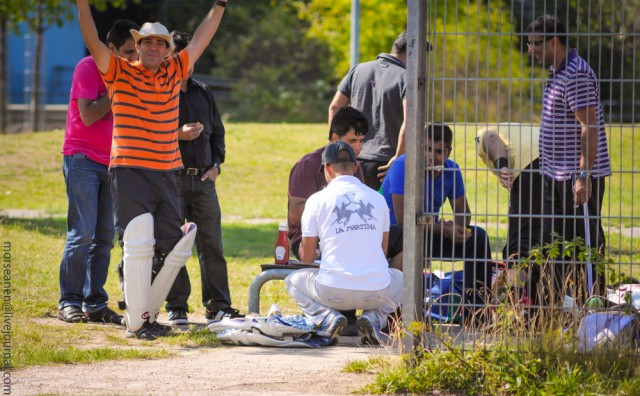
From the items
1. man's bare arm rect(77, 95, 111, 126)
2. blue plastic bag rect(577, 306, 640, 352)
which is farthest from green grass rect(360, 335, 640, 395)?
man's bare arm rect(77, 95, 111, 126)

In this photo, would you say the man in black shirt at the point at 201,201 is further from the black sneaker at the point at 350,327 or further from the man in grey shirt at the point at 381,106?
the man in grey shirt at the point at 381,106

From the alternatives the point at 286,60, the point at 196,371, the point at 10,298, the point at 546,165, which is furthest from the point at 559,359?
the point at 286,60

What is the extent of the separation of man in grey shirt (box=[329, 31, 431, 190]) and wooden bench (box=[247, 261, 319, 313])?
1.36 meters

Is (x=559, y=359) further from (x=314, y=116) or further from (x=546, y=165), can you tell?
(x=314, y=116)

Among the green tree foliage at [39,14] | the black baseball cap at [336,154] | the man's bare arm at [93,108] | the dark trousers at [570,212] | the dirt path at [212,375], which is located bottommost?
the dirt path at [212,375]

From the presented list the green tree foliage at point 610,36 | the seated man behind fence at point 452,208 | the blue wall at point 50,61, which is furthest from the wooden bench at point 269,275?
the blue wall at point 50,61

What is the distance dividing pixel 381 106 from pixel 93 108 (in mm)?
2359

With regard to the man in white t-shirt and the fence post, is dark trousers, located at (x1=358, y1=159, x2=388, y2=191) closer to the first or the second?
the man in white t-shirt

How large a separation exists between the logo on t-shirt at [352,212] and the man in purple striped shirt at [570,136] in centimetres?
113

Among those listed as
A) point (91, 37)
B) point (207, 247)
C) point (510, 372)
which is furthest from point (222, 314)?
point (510, 372)

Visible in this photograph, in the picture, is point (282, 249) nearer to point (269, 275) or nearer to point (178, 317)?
point (269, 275)

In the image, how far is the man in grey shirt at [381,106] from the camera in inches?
317

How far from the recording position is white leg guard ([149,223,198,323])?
663 cm

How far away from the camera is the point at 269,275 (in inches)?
271
